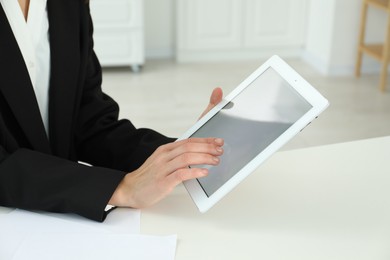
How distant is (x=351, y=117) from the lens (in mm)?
3926

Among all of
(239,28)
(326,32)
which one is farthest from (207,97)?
(326,32)

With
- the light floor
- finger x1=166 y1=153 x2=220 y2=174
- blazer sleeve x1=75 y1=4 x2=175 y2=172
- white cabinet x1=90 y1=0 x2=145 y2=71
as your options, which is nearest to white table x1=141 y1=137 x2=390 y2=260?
finger x1=166 y1=153 x2=220 y2=174

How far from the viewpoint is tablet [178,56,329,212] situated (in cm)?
104

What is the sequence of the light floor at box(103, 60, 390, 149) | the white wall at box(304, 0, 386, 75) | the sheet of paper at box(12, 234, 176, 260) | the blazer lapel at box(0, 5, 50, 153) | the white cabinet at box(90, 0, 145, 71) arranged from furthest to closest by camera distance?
the white wall at box(304, 0, 386, 75) < the white cabinet at box(90, 0, 145, 71) < the light floor at box(103, 60, 390, 149) < the blazer lapel at box(0, 5, 50, 153) < the sheet of paper at box(12, 234, 176, 260)

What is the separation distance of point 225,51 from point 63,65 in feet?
12.5

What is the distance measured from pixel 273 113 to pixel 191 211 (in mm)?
232

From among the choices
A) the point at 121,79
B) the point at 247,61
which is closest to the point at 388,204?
the point at 121,79

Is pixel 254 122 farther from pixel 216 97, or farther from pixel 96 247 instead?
pixel 96 247

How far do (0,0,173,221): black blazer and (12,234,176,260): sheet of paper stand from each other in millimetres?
75

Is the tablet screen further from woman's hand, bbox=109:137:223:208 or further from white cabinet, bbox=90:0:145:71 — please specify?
white cabinet, bbox=90:0:145:71

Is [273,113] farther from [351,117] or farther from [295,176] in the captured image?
[351,117]

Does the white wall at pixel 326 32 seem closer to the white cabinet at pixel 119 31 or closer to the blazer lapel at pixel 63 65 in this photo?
the white cabinet at pixel 119 31

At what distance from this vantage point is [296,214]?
1.15 meters

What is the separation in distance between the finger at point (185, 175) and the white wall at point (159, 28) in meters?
4.02
